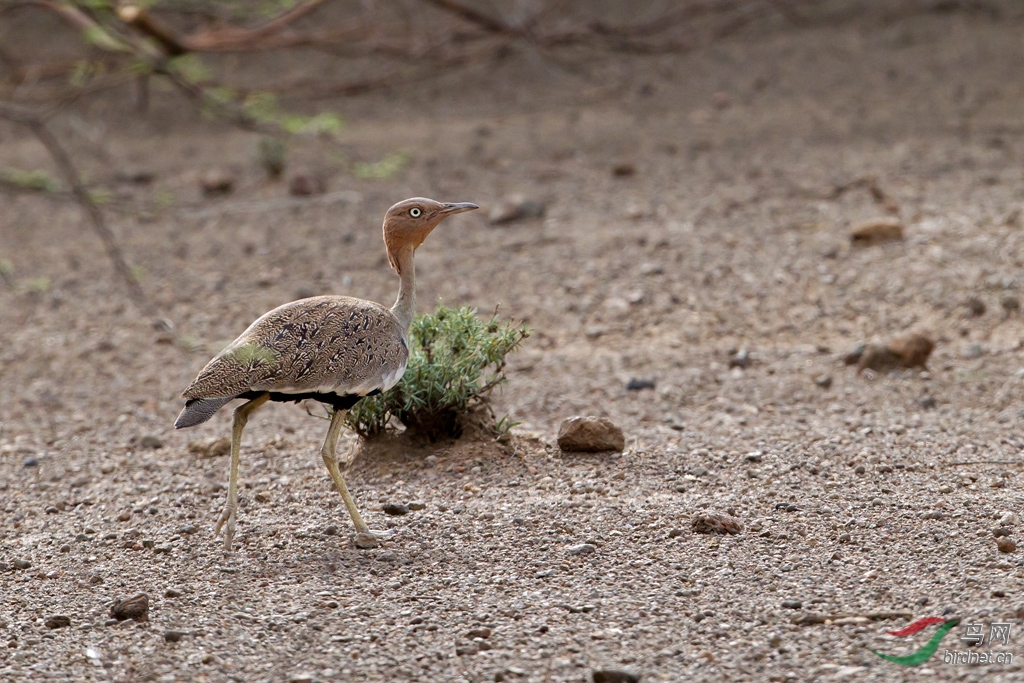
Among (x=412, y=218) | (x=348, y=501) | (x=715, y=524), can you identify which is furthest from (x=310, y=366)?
(x=715, y=524)

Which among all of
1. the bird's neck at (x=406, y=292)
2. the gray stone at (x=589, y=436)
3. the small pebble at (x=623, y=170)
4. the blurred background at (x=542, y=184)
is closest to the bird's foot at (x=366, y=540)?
the bird's neck at (x=406, y=292)

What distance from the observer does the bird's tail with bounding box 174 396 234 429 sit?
4.24 meters

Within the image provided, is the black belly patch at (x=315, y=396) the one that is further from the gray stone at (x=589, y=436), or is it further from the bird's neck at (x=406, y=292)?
the gray stone at (x=589, y=436)

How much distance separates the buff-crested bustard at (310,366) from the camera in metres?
4.32

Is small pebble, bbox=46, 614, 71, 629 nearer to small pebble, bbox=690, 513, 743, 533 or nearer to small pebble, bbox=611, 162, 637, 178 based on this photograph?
small pebble, bbox=690, 513, 743, 533

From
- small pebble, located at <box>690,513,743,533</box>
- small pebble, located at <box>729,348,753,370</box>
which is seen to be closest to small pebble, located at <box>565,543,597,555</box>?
small pebble, located at <box>690,513,743,533</box>

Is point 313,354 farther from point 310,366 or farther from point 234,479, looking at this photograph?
point 234,479

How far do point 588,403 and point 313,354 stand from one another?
8.22ft

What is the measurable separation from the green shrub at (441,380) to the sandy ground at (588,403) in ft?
0.47

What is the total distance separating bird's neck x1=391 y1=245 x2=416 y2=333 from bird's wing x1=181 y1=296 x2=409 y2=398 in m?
0.14

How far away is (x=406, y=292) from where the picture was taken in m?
5.02

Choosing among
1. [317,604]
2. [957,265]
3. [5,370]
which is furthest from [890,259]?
[5,370]

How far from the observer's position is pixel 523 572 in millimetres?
4320

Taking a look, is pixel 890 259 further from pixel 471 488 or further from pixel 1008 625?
pixel 1008 625
